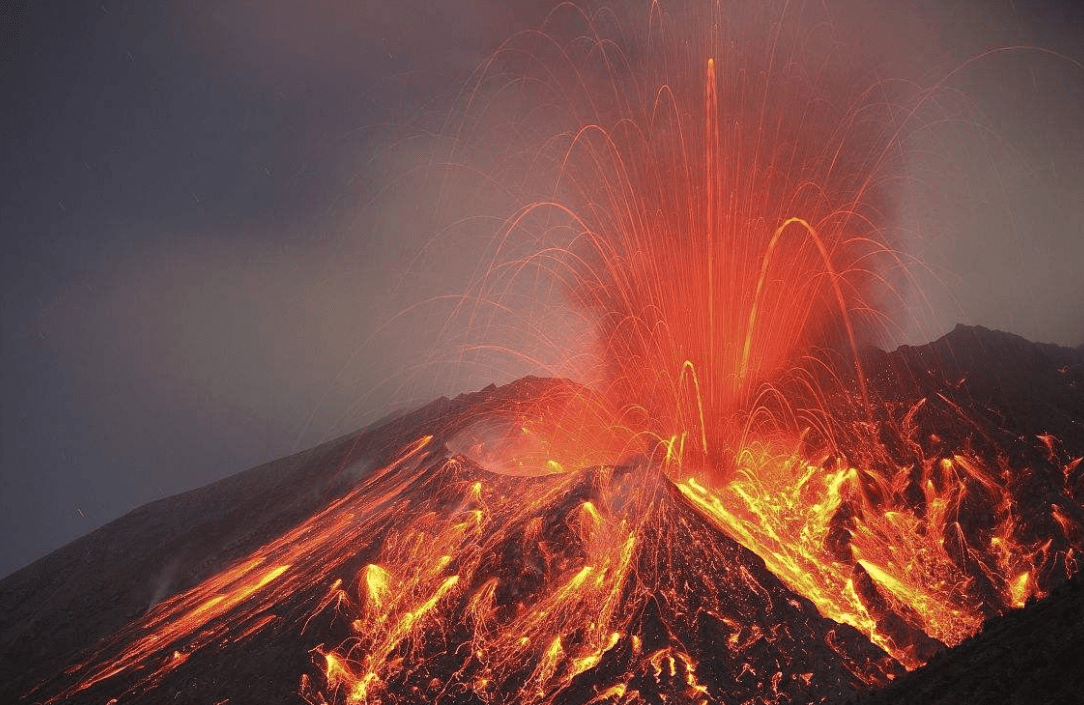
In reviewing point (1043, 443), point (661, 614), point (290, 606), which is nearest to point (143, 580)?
point (290, 606)

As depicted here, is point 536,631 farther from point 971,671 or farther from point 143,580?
point 143,580

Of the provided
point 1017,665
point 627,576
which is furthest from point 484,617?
point 1017,665

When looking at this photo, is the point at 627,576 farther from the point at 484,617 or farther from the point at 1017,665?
the point at 1017,665

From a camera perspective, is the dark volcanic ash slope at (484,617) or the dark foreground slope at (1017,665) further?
the dark volcanic ash slope at (484,617)

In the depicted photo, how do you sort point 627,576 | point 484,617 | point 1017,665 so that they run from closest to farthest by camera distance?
point 1017,665 < point 484,617 < point 627,576

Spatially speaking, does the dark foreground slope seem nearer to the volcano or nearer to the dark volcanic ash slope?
the volcano

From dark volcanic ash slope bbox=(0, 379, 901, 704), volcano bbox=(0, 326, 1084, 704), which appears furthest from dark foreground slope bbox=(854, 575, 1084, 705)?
dark volcanic ash slope bbox=(0, 379, 901, 704)

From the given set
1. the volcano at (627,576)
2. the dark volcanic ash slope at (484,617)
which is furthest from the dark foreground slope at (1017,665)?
the dark volcanic ash slope at (484,617)

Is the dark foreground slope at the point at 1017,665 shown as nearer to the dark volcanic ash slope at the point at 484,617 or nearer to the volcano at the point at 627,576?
the volcano at the point at 627,576
